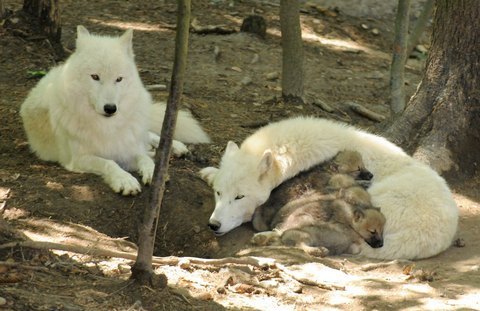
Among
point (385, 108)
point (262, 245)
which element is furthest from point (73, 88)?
point (385, 108)

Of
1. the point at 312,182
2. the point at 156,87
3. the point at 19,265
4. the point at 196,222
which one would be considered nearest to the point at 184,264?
the point at 19,265

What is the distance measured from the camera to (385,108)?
11344mm

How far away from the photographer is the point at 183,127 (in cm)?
788

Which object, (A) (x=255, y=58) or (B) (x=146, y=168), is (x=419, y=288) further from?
(A) (x=255, y=58)

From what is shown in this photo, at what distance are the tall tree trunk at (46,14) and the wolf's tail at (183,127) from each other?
3.25 metres

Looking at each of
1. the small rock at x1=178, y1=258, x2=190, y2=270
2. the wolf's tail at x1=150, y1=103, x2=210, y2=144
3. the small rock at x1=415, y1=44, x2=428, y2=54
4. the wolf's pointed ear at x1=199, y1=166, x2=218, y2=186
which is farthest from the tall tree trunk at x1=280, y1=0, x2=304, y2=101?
the small rock at x1=415, y1=44, x2=428, y2=54

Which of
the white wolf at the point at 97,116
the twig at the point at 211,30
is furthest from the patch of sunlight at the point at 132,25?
the white wolf at the point at 97,116

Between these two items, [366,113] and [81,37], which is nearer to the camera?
[81,37]

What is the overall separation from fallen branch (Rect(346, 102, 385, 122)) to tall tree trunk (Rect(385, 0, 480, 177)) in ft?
9.45

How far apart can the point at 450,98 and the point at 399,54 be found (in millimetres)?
2190

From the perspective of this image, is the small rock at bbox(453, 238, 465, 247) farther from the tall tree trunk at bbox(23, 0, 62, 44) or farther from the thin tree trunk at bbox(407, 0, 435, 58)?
the tall tree trunk at bbox(23, 0, 62, 44)

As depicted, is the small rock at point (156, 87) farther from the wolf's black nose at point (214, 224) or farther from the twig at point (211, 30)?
the wolf's black nose at point (214, 224)

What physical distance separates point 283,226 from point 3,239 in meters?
2.65

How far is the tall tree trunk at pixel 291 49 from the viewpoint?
31.6ft
